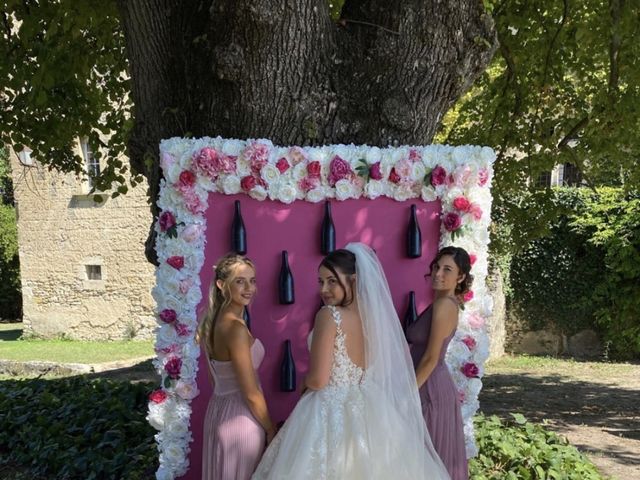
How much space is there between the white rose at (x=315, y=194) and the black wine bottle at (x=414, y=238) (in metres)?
0.60

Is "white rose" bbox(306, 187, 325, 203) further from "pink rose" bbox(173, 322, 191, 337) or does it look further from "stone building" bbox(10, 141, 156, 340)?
"stone building" bbox(10, 141, 156, 340)

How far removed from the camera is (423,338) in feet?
12.0

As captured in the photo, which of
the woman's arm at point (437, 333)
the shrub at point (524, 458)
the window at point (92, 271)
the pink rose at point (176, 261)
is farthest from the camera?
the window at point (92, 271)

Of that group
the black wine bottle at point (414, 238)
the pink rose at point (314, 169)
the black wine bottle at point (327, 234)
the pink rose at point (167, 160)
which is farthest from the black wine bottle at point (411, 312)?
the pink rose at point (167, 160)

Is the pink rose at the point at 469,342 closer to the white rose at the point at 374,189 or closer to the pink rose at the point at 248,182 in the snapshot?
the white rose at the point at 374,189

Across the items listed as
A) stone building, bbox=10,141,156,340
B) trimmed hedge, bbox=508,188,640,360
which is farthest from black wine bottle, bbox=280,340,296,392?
stone building, bbox=10,141,156,340

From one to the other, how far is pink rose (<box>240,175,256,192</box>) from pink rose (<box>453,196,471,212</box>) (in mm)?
1261

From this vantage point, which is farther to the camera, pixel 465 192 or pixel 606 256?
pixel 606 256

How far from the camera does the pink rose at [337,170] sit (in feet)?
12.2

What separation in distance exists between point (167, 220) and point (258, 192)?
559 mm

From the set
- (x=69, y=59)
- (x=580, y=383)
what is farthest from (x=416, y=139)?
(x=580, y=383)

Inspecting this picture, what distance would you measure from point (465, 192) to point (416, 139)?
62cm

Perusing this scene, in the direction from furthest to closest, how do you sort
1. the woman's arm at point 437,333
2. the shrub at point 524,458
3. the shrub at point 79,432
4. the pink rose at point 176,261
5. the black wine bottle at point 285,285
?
the shrub at point 79,432
the shrub at point 524,458
the black wine bottle at point 285,285
the pink rose at point 176,261
the woman's arm at point 437,333

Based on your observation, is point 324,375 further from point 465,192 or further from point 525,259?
point 525,259
